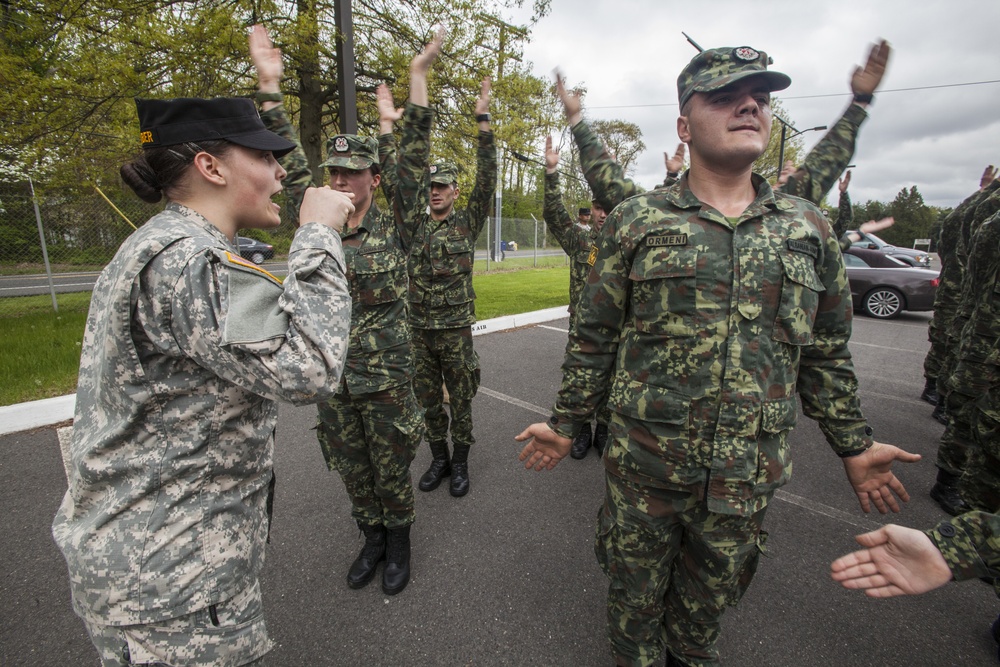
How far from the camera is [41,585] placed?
229 cm

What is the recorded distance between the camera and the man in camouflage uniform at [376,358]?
2.26 metres

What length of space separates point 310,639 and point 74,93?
262 inches

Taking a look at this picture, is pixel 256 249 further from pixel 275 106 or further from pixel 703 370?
pixel 703 370

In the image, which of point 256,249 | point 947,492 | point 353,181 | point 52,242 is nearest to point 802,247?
point 353,181

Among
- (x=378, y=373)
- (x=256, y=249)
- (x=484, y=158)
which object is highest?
(x=484, y=158)

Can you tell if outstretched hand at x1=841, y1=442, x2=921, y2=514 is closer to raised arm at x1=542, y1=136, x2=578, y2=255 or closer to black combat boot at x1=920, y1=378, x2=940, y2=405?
raised arm at x1=542, y1=136, x2=578, y2=255

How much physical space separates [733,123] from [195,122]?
160 centimetres

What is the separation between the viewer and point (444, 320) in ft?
11.0

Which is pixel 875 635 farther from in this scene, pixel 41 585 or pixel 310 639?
pixel 41 585

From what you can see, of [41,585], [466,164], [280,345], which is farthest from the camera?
[466,164]

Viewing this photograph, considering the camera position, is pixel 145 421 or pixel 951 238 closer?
pixel 145 421

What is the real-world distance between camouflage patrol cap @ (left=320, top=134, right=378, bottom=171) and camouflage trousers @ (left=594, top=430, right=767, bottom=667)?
5.53 feet

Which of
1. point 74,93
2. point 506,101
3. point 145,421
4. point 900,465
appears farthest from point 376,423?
point 506,101

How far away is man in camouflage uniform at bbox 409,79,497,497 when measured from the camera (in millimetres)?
3373
